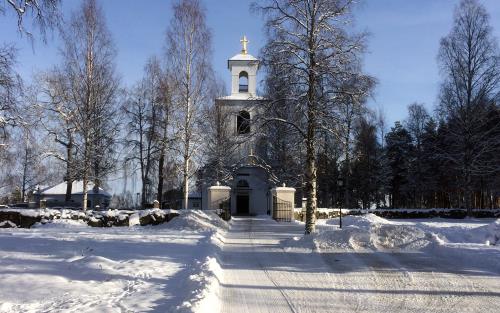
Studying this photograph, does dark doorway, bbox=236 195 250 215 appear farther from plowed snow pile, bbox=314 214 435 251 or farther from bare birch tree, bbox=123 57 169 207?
plowed snow pile, bbox=314 214 435 251

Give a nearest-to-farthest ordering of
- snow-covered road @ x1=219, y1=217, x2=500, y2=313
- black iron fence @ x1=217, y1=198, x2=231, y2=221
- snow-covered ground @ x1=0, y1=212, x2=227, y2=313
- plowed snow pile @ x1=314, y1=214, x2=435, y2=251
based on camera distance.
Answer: snow-covered ground @ x1=0, y1=212, x2=227, y2=313, snow-covered road @ x1=219, y1=217, x2=500, y2=313, plowed snow pile @ x1=314, y1=214, x2=435, y2=251, black iron fence @ x1=217, y1=198, x2=231, y2=221

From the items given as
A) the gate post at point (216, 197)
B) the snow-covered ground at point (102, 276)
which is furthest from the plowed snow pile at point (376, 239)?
the gate post at point (216, 197)

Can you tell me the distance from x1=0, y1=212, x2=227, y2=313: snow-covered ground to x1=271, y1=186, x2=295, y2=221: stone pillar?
693 inches

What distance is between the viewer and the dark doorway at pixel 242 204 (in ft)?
141

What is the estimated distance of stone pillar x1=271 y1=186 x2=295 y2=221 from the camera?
31516 mm

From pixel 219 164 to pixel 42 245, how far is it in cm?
2559

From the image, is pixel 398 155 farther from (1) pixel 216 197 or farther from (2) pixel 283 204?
(1) pixel 216 197

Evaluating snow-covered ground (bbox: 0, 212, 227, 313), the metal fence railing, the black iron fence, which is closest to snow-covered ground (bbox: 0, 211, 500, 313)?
snow-covered ground (bbox: 0, 212, 227, 313)

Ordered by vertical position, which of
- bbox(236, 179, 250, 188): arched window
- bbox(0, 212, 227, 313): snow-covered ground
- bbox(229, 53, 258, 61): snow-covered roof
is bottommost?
bbox(0, 212, 227, 313): snow-covered ground

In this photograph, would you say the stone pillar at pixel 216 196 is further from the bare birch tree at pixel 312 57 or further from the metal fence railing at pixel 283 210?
the bare birch tree at pixel 312 57

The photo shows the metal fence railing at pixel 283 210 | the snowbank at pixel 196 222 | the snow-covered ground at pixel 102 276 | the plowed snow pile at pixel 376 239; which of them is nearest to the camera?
the snow-covered ground at pixel 102 276

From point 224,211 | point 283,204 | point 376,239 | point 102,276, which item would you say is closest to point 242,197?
point 283,204

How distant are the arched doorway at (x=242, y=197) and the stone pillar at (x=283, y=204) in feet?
36.0

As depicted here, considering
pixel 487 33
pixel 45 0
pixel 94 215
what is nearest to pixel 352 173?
pixel 487 33
